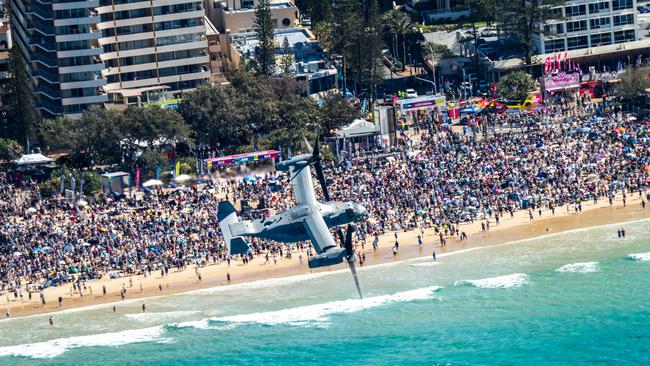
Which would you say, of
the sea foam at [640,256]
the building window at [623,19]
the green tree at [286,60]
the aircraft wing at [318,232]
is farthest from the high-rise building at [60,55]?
the aircraft wing at [318,232]

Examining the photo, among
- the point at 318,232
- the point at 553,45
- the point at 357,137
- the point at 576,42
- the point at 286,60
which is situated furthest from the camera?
the point at 576,42

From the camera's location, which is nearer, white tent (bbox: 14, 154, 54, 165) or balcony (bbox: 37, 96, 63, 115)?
white tent (bbox: 14, 154, 54, 165)

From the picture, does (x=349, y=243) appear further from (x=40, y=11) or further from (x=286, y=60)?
(x=40, y=11)

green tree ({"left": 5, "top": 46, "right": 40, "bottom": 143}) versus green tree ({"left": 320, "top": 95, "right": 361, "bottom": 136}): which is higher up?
green tree ({"left": 5, "top": 46, "right": 40, "bottom": 143})

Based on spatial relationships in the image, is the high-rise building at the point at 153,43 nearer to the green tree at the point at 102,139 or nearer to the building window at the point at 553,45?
the green tree at the point at 102,139


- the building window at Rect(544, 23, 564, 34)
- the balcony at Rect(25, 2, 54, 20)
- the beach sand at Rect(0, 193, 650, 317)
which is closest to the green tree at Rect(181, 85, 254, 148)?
the balcony at Rect(25, 2, 54, 20)

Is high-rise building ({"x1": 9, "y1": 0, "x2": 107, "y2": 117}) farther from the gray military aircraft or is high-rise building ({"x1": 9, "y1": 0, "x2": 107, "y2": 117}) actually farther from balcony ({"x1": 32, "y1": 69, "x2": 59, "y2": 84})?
the gray military aircraft

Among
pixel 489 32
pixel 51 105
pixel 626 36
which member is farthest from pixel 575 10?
pixel 51 105
